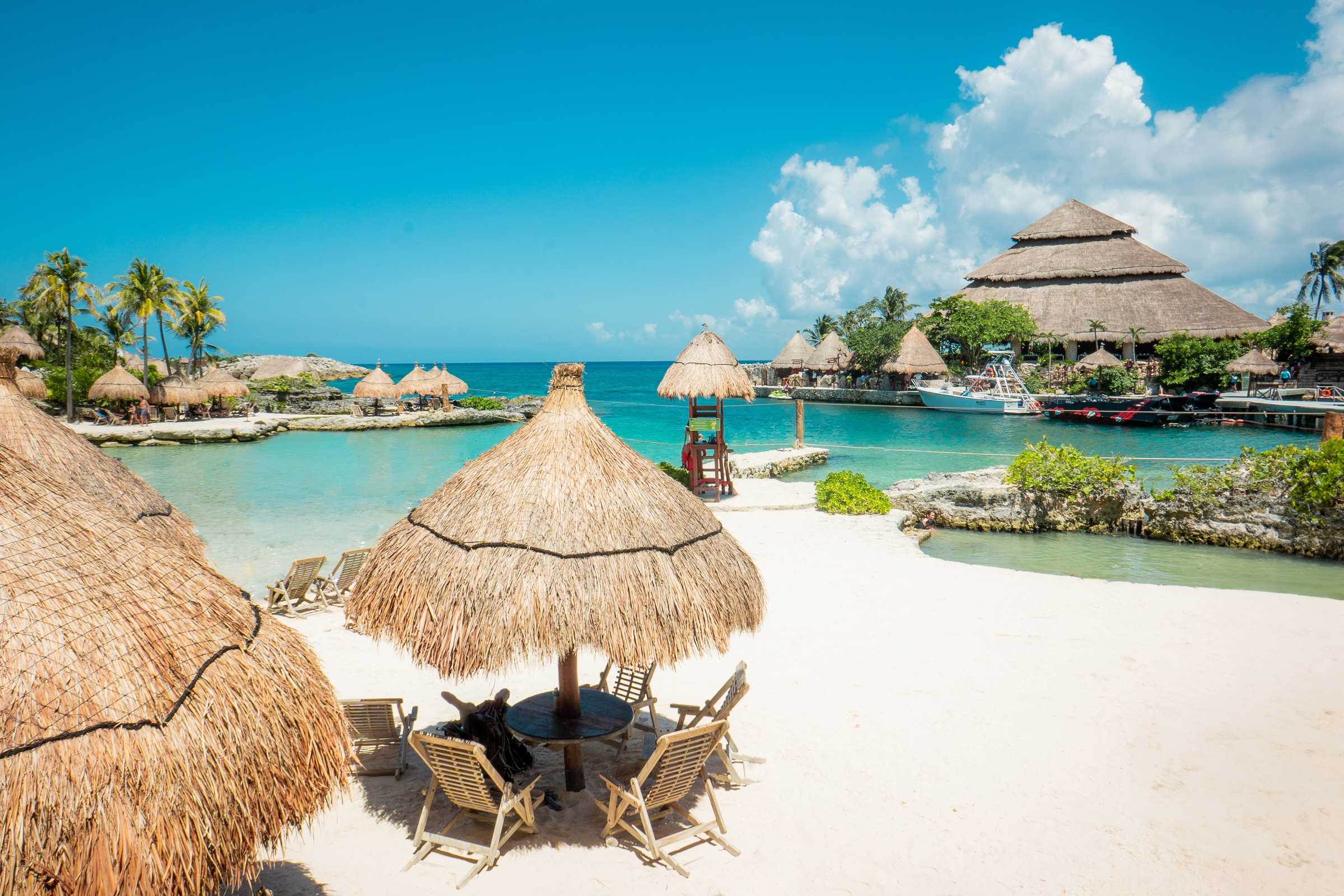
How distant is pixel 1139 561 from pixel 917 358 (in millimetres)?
36282

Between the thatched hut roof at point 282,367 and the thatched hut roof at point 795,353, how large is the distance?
3699 cm

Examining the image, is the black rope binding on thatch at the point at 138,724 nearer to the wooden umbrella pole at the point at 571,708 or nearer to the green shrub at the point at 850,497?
the wooden umbrella pole at the point at 571,708

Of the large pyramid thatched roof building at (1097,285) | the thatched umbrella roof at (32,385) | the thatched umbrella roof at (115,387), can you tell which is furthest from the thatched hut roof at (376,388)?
the large pyramid thatched roof building at (1097,285)

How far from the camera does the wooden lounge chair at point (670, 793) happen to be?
159 inches

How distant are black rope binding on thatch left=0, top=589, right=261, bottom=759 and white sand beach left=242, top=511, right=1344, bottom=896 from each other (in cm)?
137

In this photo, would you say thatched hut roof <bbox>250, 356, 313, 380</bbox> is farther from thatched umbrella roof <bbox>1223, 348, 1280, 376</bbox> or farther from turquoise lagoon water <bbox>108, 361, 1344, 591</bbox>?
thatched umbrella roof <bbox>1223, 348, 1280, 376</bbox>

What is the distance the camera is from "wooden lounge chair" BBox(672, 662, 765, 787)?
464 centimetres

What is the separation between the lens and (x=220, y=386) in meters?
34.1

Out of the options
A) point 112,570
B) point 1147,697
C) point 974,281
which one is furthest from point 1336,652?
point 974,281

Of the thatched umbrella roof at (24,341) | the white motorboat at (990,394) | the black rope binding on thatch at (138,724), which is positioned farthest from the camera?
the white motorboat at (990,394)

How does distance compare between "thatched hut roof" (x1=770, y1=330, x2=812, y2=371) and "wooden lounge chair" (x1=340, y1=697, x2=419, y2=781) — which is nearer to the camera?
"wooden lounge chair" (x1=340, y1=697, x2=419, y2=781)

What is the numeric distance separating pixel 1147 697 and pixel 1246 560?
7547 mm

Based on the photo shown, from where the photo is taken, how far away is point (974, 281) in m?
53.7

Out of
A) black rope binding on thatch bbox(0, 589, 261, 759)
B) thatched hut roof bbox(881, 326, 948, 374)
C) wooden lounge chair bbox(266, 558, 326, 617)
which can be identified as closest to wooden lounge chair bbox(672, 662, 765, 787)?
black rope binding on thatch bbox(0, 589, 261, 759)
